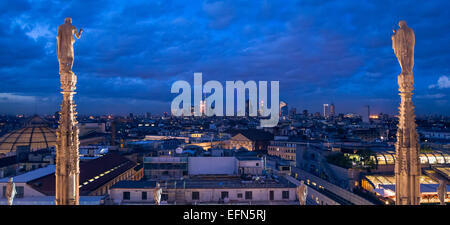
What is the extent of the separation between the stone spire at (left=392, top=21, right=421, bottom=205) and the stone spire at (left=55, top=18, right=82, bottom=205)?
706 cm

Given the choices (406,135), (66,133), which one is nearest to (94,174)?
(66,133)

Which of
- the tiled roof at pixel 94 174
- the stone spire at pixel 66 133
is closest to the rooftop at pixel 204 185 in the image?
the tiled roof at pixel 94 174

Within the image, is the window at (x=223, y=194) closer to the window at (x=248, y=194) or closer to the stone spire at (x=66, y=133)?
the window at (x=248, y=194)

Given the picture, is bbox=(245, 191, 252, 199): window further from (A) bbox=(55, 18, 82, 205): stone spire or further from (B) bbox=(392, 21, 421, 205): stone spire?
(A) bbox=(55, 18, 82, 205): stone spire

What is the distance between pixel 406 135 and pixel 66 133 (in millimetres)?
7275

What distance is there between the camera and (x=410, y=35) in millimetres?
6285

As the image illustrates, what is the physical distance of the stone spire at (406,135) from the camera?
20.1 feet

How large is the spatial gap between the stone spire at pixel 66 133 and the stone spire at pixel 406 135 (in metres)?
7.06
